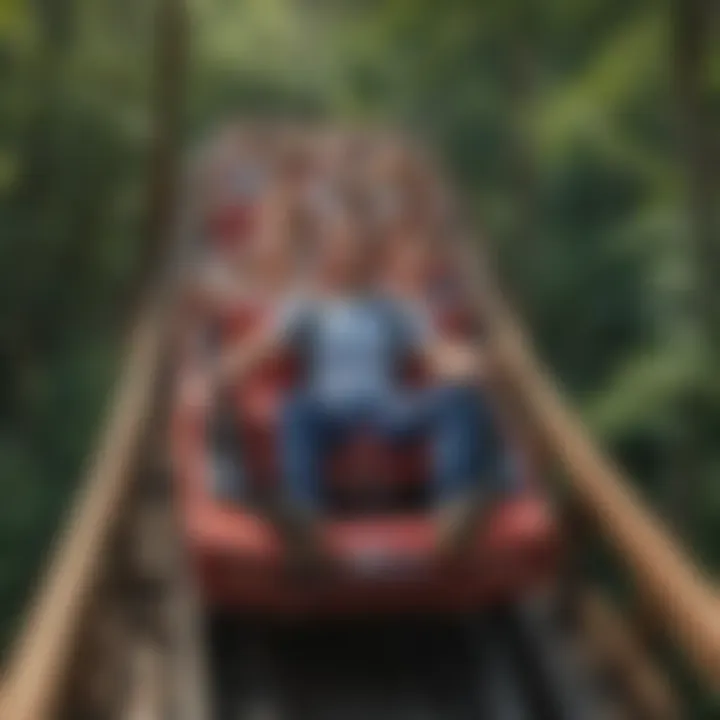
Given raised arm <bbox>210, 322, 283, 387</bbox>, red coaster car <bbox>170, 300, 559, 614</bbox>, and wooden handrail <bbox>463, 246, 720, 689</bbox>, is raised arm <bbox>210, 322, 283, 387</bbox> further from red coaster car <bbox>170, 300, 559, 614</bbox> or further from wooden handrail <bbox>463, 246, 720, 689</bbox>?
wooden handrail <bbox>463, 246, 720, 689</bbox>

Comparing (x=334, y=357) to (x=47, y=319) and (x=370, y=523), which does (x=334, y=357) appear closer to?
(x=370, y=523)

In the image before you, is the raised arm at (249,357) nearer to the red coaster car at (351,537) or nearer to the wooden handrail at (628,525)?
the red coaster car at (351,537)

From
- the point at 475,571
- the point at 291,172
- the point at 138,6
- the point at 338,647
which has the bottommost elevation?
the point at 338,647

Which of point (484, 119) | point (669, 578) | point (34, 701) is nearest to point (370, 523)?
point (669, 578)

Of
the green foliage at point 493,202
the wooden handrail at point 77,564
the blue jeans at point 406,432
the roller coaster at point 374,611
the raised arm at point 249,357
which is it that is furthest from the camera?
the green foliage at point 493,202

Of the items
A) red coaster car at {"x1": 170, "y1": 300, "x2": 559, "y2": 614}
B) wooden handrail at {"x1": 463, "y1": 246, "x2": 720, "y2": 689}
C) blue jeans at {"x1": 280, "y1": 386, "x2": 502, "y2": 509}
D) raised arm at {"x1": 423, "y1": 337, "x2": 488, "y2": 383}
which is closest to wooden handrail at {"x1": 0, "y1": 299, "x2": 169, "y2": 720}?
red coaster car at {"x1": 170, "y1": 300, "x2": 559, "y2": 614}

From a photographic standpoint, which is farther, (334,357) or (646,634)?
(334,357)

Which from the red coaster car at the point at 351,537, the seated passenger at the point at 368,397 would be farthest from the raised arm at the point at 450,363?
the red coaster car at the point at 351,537
